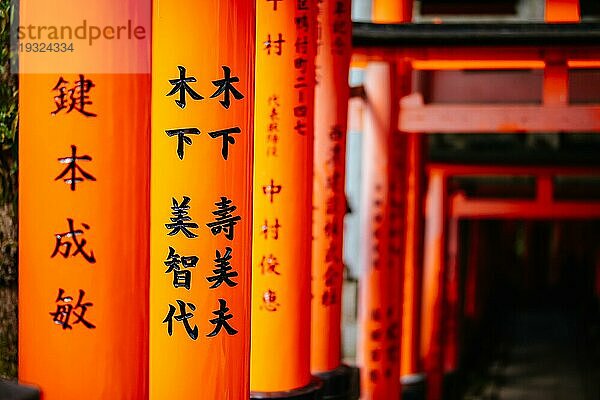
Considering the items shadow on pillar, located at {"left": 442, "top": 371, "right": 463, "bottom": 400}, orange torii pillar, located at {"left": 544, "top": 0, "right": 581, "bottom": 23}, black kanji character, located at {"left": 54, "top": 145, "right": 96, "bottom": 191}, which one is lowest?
shadow on pillar, located at {"left": 442, "top": 371, "right": 463, "bottom": 400}

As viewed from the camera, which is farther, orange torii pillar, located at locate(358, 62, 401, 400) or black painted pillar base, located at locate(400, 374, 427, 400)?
black painted pillar base, located at locate(400, 374, 427, 400)

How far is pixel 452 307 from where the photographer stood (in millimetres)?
12648

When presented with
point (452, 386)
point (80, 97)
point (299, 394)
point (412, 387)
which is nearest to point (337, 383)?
point (299, 394)

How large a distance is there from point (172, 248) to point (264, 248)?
59.7 inches

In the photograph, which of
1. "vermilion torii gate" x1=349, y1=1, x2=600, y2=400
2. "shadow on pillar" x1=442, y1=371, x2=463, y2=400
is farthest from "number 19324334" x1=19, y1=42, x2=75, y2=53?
"shadow on pillar" x1=442, y1=371, x2=463, y2=400

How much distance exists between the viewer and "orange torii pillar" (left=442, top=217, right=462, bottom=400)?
1249 centimetres

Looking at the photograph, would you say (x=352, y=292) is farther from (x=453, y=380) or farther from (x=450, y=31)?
(x=450, y=31)

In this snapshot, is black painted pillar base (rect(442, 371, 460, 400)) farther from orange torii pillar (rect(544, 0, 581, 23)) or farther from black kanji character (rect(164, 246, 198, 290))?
black kanji character (rect(164, 246, 198, 290))

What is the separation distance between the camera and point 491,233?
19.1 m

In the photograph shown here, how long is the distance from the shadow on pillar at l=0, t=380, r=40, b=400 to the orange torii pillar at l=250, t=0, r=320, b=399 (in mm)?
1923

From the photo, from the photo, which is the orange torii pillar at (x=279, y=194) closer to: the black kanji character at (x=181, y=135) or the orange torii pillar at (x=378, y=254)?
the black kanji character at (x=181, y=135)

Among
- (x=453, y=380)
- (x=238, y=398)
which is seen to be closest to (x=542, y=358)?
(x=453, y=380)

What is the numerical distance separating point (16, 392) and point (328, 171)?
332cm

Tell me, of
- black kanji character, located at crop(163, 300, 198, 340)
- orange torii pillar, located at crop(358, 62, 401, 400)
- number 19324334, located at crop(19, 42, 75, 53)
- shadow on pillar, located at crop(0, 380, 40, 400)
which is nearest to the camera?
shadow on pillar, located at crop(0, 380, 40, 400)
